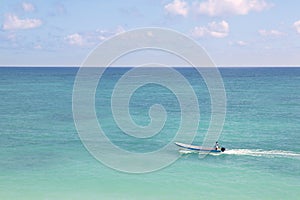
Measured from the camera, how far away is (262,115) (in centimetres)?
6850

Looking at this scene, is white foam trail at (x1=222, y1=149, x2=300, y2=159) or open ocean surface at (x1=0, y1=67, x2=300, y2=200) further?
white foam trail at (x1=222, y1=149, x2=300, y2=159)

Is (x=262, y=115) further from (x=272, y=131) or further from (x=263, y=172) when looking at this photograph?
(x=263, y=172)

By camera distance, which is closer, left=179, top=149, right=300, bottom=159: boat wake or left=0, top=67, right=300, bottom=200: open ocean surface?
left=0, top=67, right=300, bottom=200: open ocean surface

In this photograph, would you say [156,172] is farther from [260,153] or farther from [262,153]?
[262,153]

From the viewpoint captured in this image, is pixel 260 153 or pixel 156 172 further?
pixel 260 153

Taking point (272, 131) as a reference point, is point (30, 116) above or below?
above

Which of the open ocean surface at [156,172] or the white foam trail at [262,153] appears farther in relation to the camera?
the white foam trail at [262,153]

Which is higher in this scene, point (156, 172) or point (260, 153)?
point (260, 153)

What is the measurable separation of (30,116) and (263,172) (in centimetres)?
4304

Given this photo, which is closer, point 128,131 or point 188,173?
point 188,173

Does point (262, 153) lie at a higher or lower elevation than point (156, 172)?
higher

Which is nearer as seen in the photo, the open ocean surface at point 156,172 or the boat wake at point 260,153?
the open ocean surface at point 156,172

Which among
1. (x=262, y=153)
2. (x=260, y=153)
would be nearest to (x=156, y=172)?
(x=260, y=153)

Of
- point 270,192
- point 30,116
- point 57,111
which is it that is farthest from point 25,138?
point 270,192
